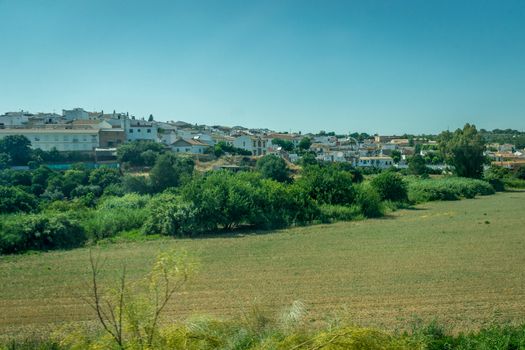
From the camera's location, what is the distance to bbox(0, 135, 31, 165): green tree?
51531 millimetres

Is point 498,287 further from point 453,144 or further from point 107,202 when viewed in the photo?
point 453,144

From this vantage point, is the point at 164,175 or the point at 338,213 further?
the point at 164,175

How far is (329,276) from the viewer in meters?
16.4

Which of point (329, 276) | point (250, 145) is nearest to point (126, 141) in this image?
point (250, 145)

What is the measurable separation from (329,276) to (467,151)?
5070 centimetres

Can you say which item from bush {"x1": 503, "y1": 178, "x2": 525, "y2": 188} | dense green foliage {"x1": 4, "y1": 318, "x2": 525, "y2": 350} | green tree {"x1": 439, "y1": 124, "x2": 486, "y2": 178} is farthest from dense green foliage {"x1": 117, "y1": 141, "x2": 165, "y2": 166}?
bush {"x1": 503, "y1": 178, "x2": 525, "y2": 188}

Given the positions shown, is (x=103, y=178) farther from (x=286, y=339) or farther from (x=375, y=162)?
(x=375, y=162)

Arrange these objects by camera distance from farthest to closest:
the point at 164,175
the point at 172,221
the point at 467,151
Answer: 1. the point at 467,151
2. the point at 164,175
3. the point at 172,221

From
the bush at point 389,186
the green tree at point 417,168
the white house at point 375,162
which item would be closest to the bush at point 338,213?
the bush at point 389,186

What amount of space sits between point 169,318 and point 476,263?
13015mm

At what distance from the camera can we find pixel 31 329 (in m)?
11.5

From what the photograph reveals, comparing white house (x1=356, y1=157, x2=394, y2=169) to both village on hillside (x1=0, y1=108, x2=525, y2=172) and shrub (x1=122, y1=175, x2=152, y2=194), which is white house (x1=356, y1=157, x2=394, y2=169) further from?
shrub (x1=122, y1=175, x2=152, y2=194)

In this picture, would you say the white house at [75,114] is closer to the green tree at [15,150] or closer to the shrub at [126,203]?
the green tree at [15,150]

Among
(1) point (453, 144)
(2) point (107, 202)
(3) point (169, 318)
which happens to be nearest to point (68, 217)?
(2) point (107, 202)
